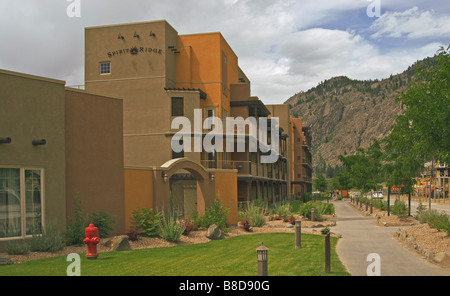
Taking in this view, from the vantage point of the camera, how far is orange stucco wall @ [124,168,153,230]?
822 inches

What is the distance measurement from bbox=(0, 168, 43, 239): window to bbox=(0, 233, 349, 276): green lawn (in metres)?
2.10

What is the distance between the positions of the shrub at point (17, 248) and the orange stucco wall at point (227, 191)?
1342 centimetres

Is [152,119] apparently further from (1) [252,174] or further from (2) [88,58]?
(1) [252,174]

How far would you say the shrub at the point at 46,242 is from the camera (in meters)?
15.8

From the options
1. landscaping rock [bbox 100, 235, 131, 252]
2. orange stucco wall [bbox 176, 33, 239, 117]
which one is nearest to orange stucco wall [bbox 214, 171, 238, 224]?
landscaping rock [bbox 100, 235, 131, 252]

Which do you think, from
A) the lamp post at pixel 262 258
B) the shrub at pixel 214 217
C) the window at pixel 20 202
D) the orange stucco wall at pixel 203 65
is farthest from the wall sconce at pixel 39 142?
the orange stucco wall at pixel 203 65

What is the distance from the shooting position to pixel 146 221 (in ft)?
67.4

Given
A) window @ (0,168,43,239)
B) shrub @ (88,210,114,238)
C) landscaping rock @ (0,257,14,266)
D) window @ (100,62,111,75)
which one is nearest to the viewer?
landscaping rock @ (0,257,14,266)

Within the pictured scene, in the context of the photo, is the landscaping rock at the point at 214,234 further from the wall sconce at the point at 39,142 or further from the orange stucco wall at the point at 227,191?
the wall sconce at the point at 39,142

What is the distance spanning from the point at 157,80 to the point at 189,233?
17.8 metres

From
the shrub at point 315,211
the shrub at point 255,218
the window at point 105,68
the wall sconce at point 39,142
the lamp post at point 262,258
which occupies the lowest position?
the shrub at point 315,211

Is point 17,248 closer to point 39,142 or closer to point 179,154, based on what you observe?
point 39,142

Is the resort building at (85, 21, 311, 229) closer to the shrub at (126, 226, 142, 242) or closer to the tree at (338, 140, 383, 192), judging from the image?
the tree at (338, 140, 383, 192)

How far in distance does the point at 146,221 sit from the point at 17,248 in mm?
6470
